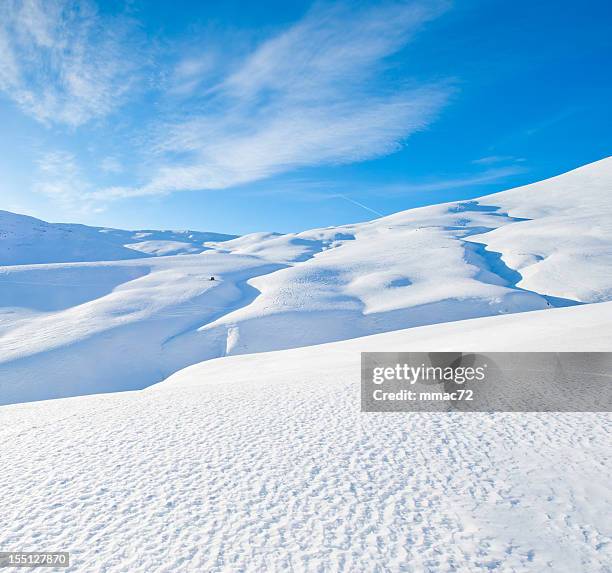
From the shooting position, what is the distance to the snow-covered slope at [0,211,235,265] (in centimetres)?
6619

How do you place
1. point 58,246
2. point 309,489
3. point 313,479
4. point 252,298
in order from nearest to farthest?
point 309,489 < point 313,479 < point 252,298 < point 58,246

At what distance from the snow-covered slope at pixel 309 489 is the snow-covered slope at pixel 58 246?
71436 mm

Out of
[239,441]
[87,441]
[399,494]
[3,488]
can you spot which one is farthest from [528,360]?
[3,488]

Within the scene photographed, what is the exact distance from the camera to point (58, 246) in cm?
7238

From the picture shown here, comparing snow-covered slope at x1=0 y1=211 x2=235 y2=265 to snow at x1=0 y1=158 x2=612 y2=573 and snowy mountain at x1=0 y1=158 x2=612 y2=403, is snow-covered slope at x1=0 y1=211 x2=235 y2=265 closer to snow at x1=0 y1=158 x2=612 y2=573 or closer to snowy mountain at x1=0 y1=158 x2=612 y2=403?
snowy mountain at x1=0 y1=158 x2=612 y2=403

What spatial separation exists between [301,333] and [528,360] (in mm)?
19233

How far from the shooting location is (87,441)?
15.2 ft

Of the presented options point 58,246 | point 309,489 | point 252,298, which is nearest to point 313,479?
point 309,489

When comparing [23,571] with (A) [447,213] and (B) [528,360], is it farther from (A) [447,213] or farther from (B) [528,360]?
(A) [447,213]

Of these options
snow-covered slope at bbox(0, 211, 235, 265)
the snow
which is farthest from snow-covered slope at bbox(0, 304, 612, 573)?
snow-covered slope at bbox(0, 211, 235, 265)

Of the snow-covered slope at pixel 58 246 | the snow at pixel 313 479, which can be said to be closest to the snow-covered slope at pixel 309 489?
the snow at pixel 313 479

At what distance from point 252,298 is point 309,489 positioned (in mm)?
31571

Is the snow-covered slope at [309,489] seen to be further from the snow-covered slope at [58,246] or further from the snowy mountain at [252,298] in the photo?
the snow-covered slope at [58,246]

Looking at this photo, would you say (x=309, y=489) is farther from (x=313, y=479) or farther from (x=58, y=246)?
(x=58, y=246)
